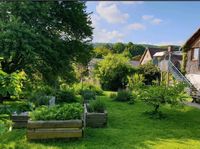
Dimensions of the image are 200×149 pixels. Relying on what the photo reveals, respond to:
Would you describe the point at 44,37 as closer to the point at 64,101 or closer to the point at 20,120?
the point at 64,101

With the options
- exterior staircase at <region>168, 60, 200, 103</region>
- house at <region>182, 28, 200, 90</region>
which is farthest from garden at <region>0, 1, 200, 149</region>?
house at <region>182, 28, 200, 90</region>

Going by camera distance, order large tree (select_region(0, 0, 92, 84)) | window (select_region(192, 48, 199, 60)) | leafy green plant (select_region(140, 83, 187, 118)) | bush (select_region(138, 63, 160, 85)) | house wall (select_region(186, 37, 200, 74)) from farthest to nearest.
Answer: bush (select_region(138, 63, 160, 85)) → window (select_region(192, 48, 199, 60)) → house wall (select_region(186, 37, 200, 74)) → large tree (select_region(0, 0, 92, 84)) → leafy green plant (select_region(140, 83, 187, 118))

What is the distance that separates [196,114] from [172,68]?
11838 millimetres

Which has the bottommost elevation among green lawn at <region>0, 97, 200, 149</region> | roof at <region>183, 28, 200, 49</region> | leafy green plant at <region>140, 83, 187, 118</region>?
green lawn at <region>0, 97, 200, 149</region>

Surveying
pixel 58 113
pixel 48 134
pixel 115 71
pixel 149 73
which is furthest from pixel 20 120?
pixel 149 73

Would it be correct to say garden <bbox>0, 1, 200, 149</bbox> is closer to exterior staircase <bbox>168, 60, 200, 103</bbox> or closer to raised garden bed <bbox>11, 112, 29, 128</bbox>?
raised garden bed <bbox>11, 112, 29, 128</bbox>

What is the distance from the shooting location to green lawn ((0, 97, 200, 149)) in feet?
24.6

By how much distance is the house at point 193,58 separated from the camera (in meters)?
23.5

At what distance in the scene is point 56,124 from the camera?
7812 mm

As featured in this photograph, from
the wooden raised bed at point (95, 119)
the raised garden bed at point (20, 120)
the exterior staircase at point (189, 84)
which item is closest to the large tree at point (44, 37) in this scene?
the raised garden bed at point (20, 120)

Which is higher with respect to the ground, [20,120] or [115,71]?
[115,71]

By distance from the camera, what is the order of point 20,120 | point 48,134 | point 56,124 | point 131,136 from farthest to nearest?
point 20,120
point 131,136
point 56,124
point 48,134

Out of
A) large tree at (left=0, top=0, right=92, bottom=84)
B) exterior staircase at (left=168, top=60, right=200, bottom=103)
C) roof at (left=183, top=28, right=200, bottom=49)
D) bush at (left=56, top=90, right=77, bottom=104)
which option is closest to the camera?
large tree at (left=0, top=0, right=92, bottom=84)

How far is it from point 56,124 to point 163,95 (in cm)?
577
